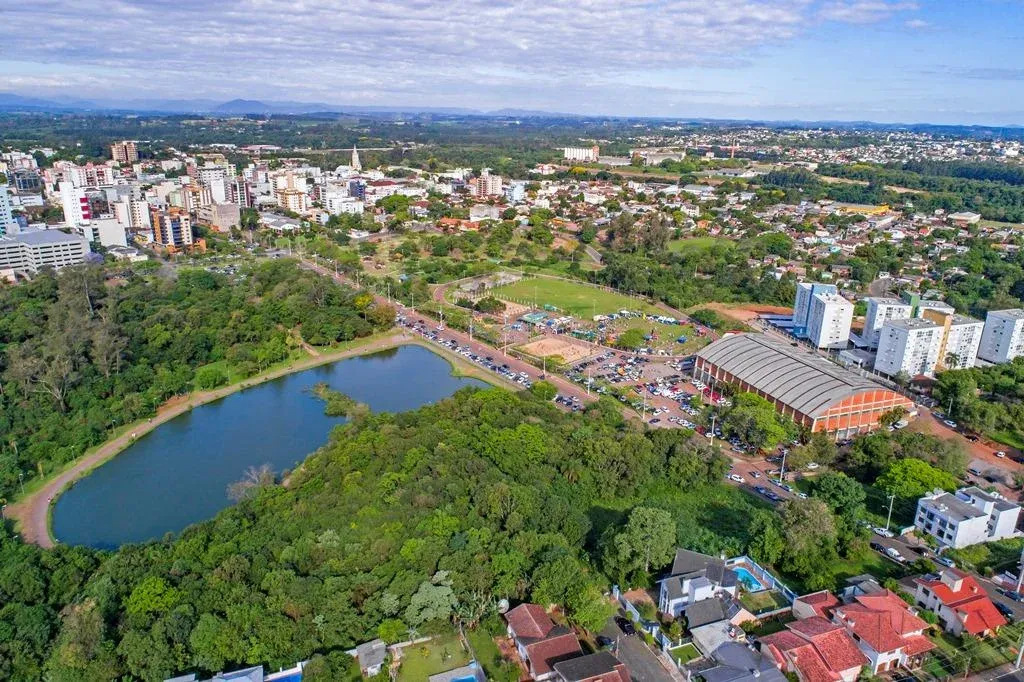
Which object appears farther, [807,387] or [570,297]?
[570,297]

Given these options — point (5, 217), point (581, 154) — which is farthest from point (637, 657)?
point (581, 154)

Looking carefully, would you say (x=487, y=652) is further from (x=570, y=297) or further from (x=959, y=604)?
(x=570, y=297)

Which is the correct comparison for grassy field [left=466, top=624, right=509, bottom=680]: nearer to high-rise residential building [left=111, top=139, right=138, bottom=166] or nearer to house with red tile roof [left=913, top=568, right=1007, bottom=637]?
house with red tile roof [left=913, top=568, right=1007, bottom=637]

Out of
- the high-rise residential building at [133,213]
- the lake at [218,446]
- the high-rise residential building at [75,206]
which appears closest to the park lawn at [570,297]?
the lake at [218,446]

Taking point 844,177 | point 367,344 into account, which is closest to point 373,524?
point 367,344

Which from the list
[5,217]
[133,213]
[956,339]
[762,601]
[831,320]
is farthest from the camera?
[133,213]

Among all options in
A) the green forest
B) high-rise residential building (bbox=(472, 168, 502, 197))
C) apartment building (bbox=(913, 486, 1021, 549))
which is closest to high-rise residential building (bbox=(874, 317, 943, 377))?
apartment building (bbox=(913, 486, 1021, 549))

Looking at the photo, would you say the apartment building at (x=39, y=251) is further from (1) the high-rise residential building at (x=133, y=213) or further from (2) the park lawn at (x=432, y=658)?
(2) the park lawn at (x=432, y=658)
